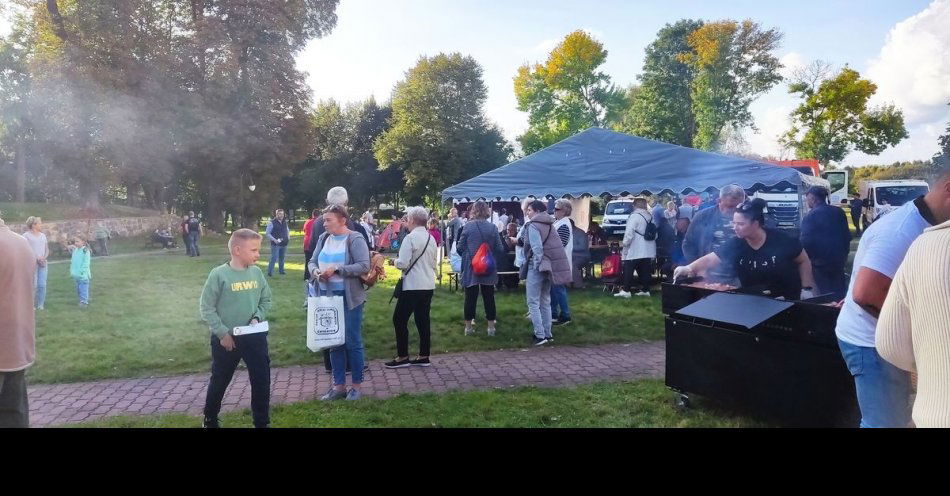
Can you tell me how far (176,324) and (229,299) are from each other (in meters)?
3.95

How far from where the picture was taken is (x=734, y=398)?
316 centimetres

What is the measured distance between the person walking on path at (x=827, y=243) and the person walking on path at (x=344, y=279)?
368cm

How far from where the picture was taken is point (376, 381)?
13.9ft

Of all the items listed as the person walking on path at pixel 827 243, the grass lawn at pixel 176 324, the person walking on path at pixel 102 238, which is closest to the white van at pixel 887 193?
the person walking on path at pixel 827 243

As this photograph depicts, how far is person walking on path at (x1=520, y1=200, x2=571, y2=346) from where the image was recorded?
211 inches

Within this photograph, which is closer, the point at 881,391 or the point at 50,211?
the point at 881,391

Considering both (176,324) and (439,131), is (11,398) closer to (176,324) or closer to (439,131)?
(439,131)

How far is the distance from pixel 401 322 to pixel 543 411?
5.27 ft

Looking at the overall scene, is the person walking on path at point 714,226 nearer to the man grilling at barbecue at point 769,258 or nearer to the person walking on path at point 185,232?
the man grilling at barbecue at point 769,258

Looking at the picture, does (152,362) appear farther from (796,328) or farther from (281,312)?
(796,328)

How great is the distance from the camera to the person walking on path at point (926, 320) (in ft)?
3.70

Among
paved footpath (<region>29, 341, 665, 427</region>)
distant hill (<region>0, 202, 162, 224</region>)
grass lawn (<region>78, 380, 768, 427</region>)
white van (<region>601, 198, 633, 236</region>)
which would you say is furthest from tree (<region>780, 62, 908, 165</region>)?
white van (<region>601, 198, 633, 236</region>)

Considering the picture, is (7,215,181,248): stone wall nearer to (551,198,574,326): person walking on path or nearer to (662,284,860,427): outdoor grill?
(662,284,860,427): outdoor grill

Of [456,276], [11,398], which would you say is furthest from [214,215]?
[456,276]
